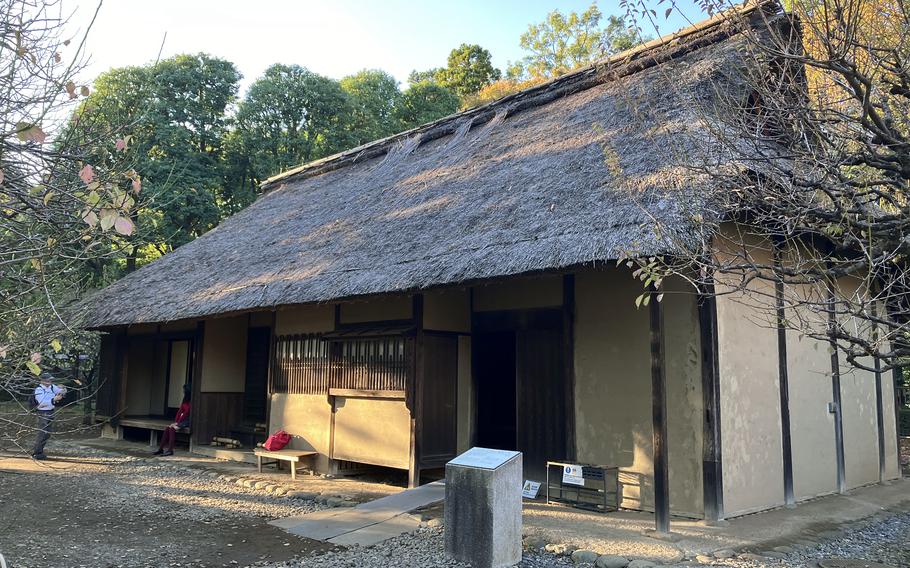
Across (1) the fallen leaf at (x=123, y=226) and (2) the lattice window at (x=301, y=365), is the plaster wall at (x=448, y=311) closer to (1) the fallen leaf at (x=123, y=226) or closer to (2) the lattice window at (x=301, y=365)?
(2) the lattice window at (x=301, y=365)

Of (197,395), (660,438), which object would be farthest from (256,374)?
(660,438)

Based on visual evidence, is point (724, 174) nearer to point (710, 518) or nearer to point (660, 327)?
point (660, 327)

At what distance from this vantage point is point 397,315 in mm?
8016

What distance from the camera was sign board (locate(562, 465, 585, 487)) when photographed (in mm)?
6168

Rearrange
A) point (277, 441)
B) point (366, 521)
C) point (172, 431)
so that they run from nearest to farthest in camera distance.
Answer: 1. point (366, 521)
2. point (277, 441)
3. point (172, 431)

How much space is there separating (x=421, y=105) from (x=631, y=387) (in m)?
19.5

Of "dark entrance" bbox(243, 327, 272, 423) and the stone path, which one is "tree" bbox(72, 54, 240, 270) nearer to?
"dark entrance" bbox(243, 327, 272, 423)

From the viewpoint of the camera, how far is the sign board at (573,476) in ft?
20.2

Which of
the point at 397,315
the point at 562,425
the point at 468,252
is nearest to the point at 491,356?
the point at 397,315

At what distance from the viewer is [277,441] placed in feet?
29.2

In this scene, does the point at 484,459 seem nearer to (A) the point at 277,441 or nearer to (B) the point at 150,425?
(A) the point at 277,441

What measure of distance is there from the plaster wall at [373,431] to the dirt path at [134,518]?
119 cm

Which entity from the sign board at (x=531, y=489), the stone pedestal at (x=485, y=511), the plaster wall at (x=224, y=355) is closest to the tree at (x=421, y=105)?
the plaster wall at (x=224, y=355)

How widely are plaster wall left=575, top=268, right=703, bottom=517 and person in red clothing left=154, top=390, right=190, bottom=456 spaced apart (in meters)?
6.91
